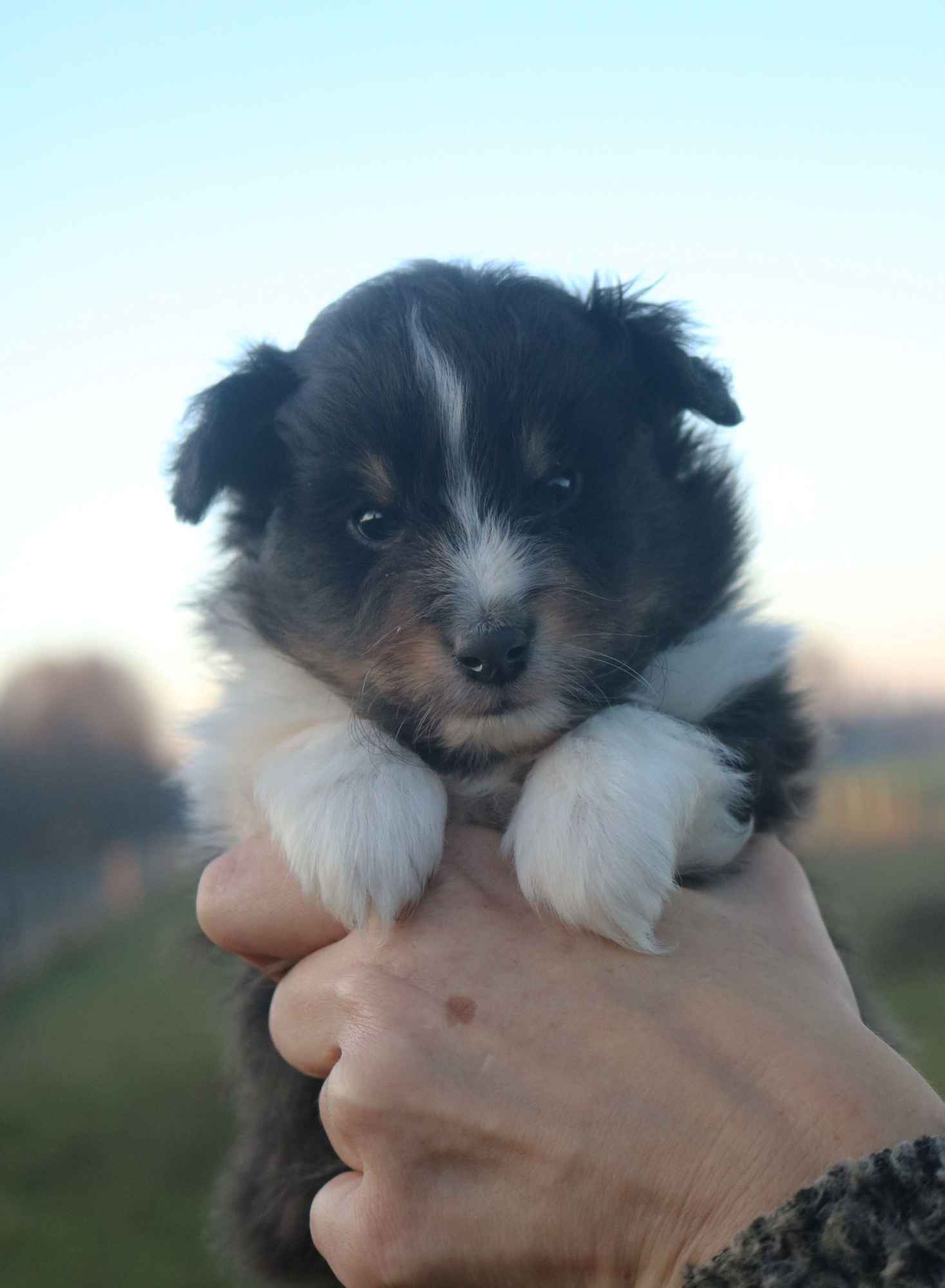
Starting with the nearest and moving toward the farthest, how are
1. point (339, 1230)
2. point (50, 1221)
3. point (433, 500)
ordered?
point (339, 1230) < point (433, 500) < point (50, 1221)

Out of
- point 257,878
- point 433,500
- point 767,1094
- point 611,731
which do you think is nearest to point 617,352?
point 433,500

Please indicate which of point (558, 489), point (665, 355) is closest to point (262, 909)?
point (558, 489)

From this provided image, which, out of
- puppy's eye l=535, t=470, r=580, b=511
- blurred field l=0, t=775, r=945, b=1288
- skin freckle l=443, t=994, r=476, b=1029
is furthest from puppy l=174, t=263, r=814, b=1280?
blurred field l=0, t=775, r=945, b=1288

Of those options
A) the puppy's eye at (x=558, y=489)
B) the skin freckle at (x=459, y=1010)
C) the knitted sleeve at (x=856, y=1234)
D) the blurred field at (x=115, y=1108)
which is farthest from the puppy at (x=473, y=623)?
the blurred field at (x=115, y=1108)

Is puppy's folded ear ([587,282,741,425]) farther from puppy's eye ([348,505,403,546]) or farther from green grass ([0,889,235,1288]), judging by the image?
green grass ([0,889,235,1288])

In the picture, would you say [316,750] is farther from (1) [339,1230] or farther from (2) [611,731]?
(1) [339,1230]
